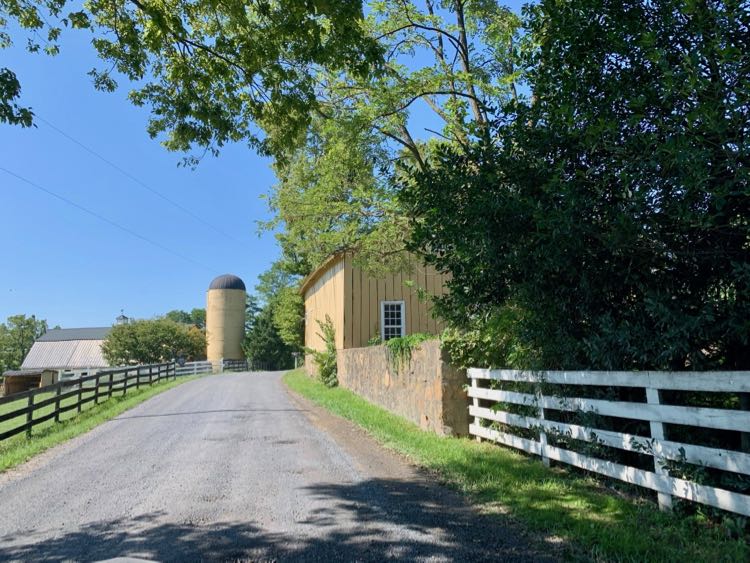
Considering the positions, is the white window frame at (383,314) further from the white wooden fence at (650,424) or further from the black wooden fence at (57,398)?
the white wooden fence at (650,424)

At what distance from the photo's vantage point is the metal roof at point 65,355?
6259cm

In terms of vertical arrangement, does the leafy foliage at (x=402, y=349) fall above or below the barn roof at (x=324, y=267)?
below

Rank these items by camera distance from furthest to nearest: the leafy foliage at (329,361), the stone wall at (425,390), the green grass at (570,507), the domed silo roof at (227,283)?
the domed silo roof at (227,283), the leafy foliage at (329,361), the stone wall at (425,390), the green grass at (570,507)

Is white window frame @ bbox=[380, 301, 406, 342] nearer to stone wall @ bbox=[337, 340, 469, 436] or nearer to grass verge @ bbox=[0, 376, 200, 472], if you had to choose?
stone wall @ bbox=[337, 340, 469, 436]

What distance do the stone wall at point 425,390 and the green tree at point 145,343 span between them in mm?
44151

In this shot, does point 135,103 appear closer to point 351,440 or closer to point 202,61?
point 202,61

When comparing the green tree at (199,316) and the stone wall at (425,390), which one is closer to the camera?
the stone wall at (425,390)

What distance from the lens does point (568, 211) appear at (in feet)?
13.7

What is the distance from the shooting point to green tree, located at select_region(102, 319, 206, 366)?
50969 mm

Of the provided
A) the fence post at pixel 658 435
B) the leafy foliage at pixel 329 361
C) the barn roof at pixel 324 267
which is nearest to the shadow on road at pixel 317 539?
the fence post at pixel 658 435

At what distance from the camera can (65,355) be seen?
6425 cm

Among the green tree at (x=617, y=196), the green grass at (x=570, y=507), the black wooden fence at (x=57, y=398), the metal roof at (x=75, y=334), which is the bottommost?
the green grass at (x=570, y=507)

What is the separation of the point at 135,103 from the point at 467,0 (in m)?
8.09

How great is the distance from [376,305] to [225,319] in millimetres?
42859
